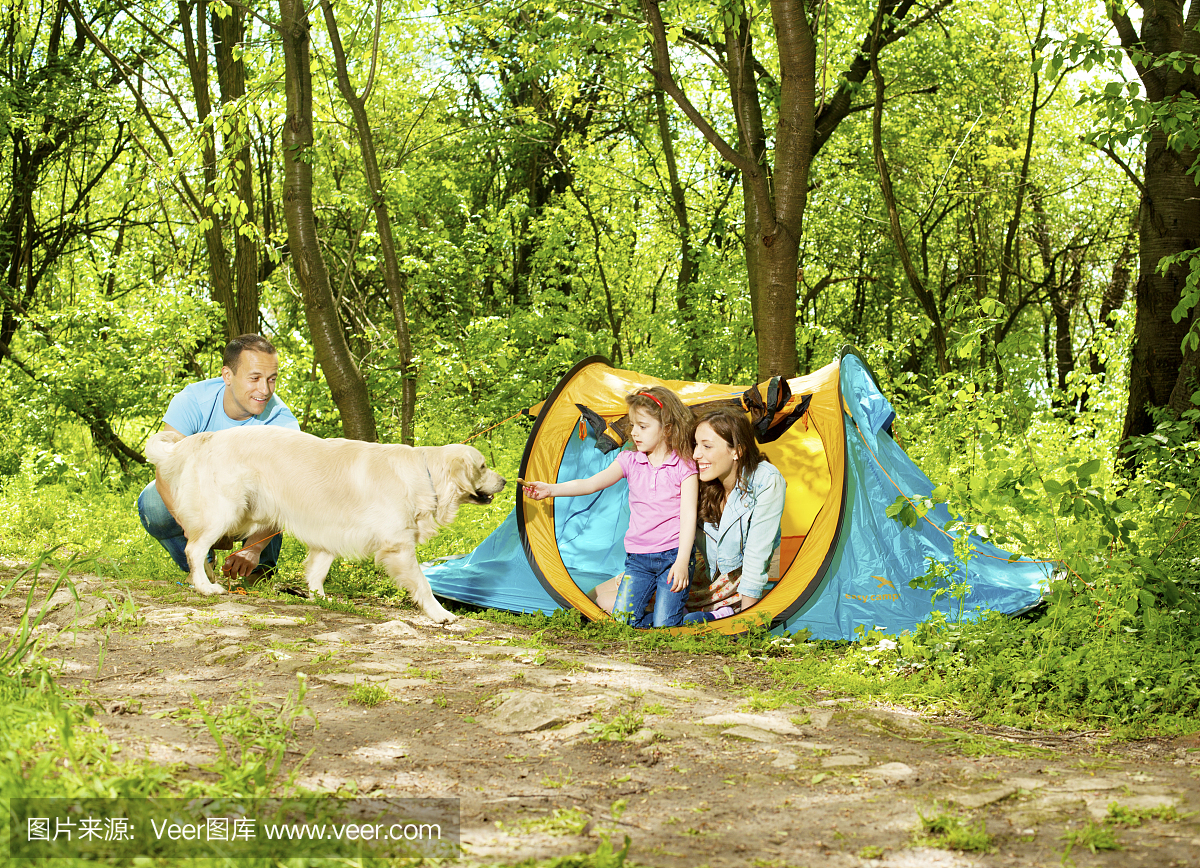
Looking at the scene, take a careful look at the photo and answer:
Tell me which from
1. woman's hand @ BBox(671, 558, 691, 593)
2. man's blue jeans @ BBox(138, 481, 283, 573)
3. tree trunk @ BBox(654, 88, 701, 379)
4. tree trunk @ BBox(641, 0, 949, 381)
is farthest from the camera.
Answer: tree trunk @ BBox(654, 88, 701, 379)

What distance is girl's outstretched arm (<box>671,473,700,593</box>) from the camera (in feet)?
Result: 14.4

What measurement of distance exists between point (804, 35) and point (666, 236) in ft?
31.1

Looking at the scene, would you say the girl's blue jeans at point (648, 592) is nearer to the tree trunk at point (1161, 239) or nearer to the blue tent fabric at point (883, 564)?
the blue tent fabric at point (883, 564)

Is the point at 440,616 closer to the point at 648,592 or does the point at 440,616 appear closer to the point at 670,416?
the point at 648,592

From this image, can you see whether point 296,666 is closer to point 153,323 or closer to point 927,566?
point 927,566

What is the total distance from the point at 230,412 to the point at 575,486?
6.74 ft

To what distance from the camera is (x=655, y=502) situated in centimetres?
471

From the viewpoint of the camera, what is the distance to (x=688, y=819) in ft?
7.09

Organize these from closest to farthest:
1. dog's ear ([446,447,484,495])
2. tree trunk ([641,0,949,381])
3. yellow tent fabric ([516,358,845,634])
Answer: dog's ear ([446,447,484,495]), yellow tent fabric ([516,358,845,634]), tree trunk ([641,0,949,381])

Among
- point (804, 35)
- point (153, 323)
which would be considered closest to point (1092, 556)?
point (804, 35)

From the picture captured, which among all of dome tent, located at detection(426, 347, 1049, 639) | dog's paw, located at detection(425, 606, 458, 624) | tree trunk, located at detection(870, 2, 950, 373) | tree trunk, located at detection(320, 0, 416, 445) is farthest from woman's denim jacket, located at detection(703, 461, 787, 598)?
tree trunk, located at detection(870, 2, 950, 373)

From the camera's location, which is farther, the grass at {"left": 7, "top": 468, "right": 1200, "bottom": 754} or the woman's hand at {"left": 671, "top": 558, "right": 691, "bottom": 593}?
the woman's hand at {"left": 671, "top": 558, "right": 691, "bottom": 593}

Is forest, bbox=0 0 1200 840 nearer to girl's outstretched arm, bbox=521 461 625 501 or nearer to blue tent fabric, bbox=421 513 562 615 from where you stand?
girl's outstretched arm, bbox=521 461 625 501

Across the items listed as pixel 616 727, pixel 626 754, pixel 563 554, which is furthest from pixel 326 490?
pixel 626 754
